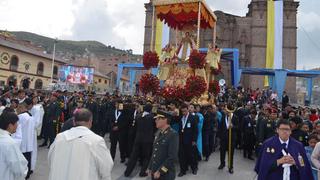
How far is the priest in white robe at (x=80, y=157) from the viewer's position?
3375 millimetres

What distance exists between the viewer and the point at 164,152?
4832mm

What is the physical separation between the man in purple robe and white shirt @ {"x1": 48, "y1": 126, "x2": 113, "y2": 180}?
2.28m

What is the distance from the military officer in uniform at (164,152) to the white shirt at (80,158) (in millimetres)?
1328

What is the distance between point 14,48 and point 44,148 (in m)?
34.6

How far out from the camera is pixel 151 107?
8156 millimetres

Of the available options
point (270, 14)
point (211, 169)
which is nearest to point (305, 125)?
point (211, 169)

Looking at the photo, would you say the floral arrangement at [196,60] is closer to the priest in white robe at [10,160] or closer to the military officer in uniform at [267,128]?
the military officer in uniform at [267,128]

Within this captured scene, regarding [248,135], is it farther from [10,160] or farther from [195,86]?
[10,160]

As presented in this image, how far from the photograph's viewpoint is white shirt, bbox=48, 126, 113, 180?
11.1ft

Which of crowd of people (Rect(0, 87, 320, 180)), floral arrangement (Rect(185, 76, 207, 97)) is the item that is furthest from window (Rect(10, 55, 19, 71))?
floral arrangement (Rect(185, 76, 207, 97))

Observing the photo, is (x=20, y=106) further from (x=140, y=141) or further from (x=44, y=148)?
(x=44, y=148)

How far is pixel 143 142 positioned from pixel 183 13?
886 centimetres

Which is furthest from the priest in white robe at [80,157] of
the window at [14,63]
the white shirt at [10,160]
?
the window at [14,63]

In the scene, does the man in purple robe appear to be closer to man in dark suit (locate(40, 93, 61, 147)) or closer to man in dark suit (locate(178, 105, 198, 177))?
man in dark suit (locate(178, 105, 198, 177))
